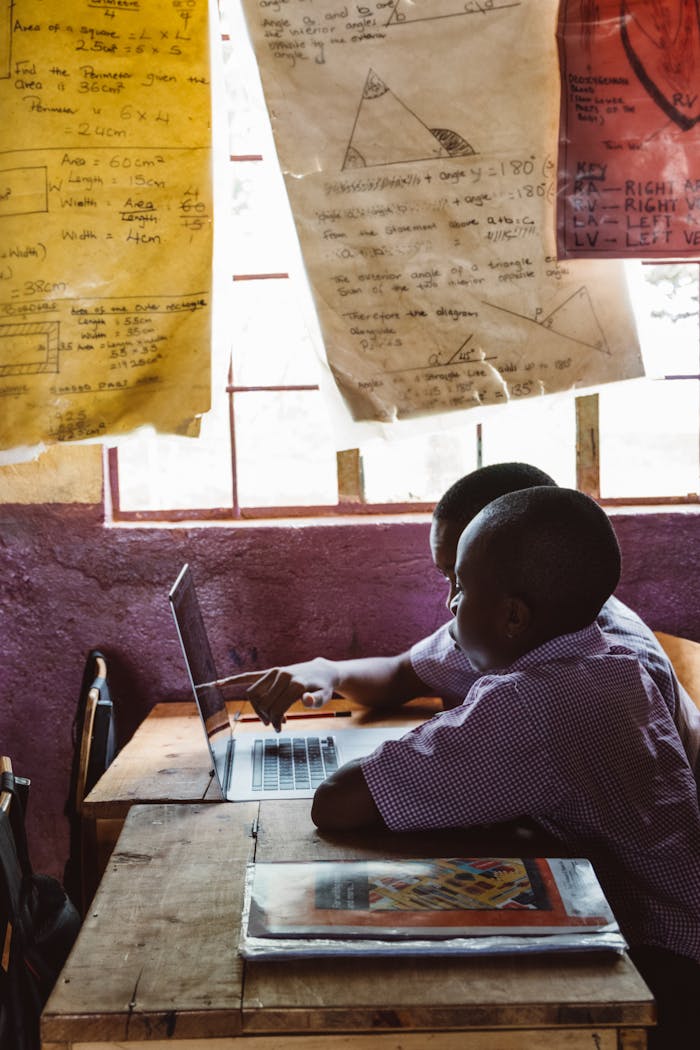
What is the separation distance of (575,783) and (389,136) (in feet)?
5.55

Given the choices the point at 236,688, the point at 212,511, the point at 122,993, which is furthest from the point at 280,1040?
the point at 212,511

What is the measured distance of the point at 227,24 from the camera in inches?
101

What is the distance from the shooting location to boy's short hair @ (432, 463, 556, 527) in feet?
7.13

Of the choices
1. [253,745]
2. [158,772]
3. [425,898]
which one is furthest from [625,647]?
[158,772]

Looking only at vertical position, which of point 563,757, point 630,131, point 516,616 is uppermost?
point 630,131

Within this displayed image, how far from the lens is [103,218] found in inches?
98.2

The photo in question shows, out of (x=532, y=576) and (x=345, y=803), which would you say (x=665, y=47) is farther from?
(x=345, y=803)

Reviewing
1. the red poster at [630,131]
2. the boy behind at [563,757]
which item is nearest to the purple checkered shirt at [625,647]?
the boy behind at [563,757]

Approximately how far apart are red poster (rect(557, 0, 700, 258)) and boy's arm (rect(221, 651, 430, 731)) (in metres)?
1.13

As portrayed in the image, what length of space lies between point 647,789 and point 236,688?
1280mm

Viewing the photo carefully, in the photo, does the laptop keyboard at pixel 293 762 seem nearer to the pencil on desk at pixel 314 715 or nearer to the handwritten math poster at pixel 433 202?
the pencil on desk at pixel 314 715

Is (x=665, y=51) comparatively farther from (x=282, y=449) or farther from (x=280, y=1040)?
(x=280, y=1040)

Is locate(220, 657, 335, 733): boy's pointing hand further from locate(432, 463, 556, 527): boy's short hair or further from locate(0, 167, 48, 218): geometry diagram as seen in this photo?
locate(0, 167, 48, 218): geometry diagram

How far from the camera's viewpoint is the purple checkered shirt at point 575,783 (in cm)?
150
